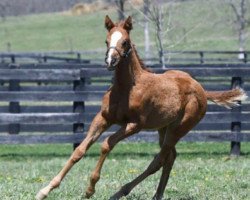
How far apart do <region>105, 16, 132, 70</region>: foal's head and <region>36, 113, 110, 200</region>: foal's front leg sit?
655 mm

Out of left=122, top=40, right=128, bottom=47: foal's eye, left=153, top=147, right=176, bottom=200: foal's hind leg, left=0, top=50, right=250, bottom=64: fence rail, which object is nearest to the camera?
left=122, top=40, right=128, bottom=47: foal's eye

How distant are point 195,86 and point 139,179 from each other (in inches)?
46.8

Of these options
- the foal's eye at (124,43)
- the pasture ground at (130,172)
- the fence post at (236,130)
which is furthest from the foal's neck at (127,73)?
the fence post at (236,130)

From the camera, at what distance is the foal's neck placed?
7398 mm

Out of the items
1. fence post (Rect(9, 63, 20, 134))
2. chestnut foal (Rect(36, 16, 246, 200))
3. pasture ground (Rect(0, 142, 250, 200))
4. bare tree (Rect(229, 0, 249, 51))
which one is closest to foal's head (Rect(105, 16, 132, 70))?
chestnut foal (Rect(36, 16, 246, 200))

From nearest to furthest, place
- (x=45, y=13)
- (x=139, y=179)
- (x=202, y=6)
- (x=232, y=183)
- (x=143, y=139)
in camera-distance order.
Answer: (x=139, y=179) → (x=232, y=183) → (x=143, y=139) → (x=202, y=6) → (x=45, y=13)

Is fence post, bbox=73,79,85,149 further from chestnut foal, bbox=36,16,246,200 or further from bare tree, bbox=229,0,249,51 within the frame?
bare tree, bbox=229,0,249,51

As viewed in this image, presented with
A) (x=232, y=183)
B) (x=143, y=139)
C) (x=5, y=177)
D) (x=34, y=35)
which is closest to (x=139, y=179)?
(x=232, y=183)

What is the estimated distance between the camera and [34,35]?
62.0m

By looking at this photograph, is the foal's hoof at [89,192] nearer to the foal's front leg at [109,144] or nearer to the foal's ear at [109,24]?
the foal's front leg at [109,144]

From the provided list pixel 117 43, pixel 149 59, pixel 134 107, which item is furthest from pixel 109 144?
pixel 149 59

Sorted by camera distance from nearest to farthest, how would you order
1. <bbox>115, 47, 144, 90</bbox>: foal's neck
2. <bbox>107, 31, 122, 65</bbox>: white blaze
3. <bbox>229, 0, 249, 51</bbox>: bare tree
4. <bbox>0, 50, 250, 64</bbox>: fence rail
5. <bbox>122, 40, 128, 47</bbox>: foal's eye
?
<bbox>107, 31, 122, 65</bbox>: white blaze < <bbox>122, 40, 128, 47</bbox>: foal's eye < <bbox>115, 47, 144, 90</bbox>: foal's neck < <bbox>0, 50, 250, 64</bbox>: fence rail < <bbox>229, 0, 249, 51</bbox>: bare tree

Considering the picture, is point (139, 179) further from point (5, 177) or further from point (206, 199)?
point (5, 177)

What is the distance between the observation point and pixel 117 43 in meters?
7.08
